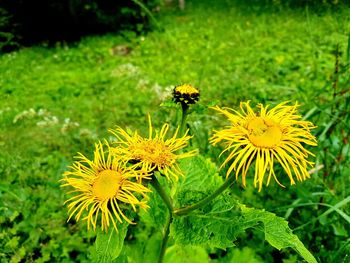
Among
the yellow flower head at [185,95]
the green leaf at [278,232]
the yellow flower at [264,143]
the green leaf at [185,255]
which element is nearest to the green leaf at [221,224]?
the green leaf at [278,232]

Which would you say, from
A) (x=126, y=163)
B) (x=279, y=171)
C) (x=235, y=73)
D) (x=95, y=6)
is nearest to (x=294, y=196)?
(x=279, y=171)

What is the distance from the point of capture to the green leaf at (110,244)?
121 cm

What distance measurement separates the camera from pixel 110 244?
1228 mm

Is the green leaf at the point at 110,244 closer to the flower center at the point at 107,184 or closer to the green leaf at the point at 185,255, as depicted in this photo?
the flower center at the point at 107,184

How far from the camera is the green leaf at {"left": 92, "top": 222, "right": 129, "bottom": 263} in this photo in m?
1.21

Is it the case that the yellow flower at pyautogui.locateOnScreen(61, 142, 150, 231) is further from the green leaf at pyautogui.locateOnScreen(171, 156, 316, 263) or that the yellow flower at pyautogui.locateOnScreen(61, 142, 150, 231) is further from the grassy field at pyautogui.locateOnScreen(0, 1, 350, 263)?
the grassy field at pyautogui.locateOnScreen(0, 1, 350, 263)

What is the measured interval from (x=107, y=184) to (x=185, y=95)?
0.51m

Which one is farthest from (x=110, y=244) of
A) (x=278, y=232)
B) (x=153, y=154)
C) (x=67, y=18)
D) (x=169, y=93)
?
(x=67, y=18)

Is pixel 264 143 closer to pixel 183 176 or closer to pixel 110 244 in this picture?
pixel 183 176

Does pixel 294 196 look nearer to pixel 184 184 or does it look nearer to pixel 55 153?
pixel 184 184

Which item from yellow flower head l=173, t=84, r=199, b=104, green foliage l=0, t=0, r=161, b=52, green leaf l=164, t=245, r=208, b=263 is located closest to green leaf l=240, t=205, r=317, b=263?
yellow flower head l=173, t=84, r=199, b=104

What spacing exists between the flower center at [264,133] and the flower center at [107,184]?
15.2 inches

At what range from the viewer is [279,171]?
96.3 inches

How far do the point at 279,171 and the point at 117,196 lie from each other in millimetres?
1506
